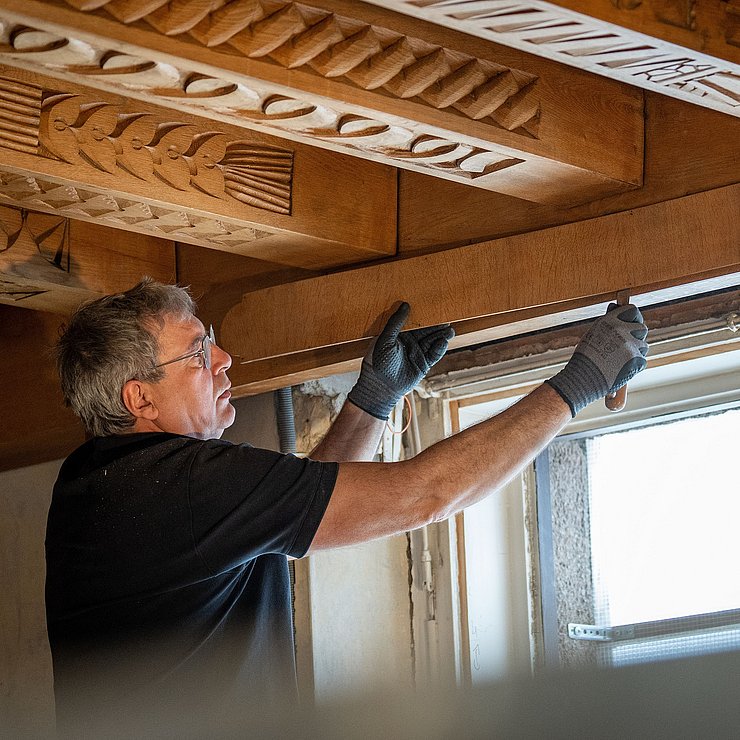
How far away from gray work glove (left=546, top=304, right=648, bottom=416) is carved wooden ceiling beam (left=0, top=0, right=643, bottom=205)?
0.29 metres

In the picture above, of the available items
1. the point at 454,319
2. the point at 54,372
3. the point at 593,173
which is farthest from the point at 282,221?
the point at 54,372

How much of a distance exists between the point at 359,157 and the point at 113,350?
1.96 feet

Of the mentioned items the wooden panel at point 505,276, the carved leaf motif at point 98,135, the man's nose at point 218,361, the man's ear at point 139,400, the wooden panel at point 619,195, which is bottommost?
the man's ear at point 139,400

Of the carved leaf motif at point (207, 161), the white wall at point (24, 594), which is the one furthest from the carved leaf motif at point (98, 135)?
the white wall at point (24, 594)

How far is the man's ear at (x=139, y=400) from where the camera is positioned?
6.59 feet

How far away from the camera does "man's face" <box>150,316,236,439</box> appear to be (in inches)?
79.7

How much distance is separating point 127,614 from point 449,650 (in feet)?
3.70

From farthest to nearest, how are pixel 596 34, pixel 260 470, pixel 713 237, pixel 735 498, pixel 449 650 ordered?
pixel 449 650 < pixel 735 498 < pixel 713 237 < pixel 260 470 < pixel 596 34

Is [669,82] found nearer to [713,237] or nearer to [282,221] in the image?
[713,237]

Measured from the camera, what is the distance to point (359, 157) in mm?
2094

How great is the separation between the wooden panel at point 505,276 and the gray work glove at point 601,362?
0.12 meters

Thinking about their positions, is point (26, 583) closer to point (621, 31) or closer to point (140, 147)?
point (140, 147)

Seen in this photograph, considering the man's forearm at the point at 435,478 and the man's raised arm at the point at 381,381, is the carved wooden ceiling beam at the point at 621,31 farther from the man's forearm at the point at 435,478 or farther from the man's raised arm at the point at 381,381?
the man's raised arm at the point at 381,381

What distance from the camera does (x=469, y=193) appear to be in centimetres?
228
